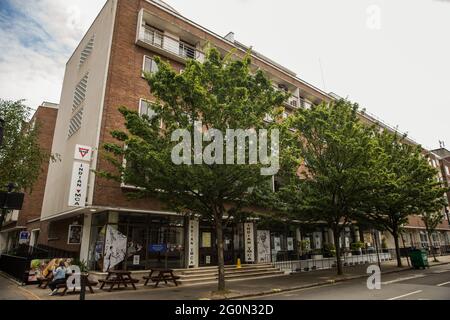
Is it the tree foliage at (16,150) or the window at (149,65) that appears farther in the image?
the window at (149,65)

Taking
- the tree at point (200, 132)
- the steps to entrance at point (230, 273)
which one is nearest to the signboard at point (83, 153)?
the tree at point (200, 132)

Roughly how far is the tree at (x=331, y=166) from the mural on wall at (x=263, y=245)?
4.10m

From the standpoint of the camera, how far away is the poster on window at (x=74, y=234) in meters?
18.6

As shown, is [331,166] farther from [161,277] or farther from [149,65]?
[149,65]

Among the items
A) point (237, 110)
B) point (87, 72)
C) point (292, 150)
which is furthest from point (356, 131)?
point (87, 72)

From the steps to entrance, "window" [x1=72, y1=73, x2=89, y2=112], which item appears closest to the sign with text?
"window" [x1=72, y1=73, x2=89, y2=112]

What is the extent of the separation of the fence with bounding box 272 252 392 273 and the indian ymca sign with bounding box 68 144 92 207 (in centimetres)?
1309

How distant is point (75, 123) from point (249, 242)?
576 inches

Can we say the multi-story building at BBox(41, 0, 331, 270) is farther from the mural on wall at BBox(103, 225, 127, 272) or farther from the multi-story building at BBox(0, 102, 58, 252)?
the multi-story building at BBox(0, 102, 58, 252)

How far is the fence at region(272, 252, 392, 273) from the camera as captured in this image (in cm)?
2061

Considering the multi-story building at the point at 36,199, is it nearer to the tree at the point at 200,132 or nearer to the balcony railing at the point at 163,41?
the balcony railing at the point at 163,41
